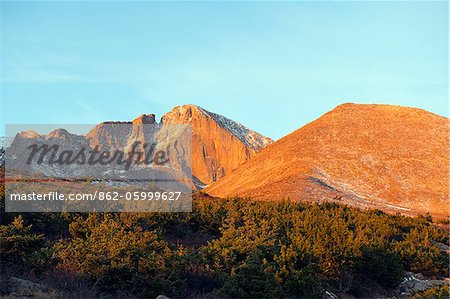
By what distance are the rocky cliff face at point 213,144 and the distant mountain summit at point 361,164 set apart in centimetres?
6342

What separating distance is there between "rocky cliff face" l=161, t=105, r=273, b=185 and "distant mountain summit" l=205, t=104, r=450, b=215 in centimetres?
6342

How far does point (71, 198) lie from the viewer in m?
24.8

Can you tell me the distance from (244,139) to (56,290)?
160581mm

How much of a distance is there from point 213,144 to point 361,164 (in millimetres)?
94375

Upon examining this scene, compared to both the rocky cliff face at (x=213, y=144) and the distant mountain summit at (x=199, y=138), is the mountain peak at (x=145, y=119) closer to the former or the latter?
the distant mountain summit at (x=199, y=138)

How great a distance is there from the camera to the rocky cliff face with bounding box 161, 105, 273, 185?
15525 centimetres

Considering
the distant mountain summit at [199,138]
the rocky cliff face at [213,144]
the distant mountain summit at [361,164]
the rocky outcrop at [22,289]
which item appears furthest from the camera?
the rocky cliff face at [213,144]

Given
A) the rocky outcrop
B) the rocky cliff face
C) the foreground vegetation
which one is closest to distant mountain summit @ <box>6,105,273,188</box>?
the rocky cliff face

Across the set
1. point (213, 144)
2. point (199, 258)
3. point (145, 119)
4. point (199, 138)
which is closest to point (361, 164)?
point (199, 258)

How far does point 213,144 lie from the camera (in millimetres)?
162000

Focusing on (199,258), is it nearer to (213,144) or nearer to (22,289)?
(22,289)

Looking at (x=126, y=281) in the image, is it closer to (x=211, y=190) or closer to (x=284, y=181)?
(x=284, y=181)

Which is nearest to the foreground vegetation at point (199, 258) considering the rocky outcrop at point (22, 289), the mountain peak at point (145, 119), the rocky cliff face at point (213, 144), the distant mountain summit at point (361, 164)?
the rocky outcrop at point (22, 289)

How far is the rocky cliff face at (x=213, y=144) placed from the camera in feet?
509
